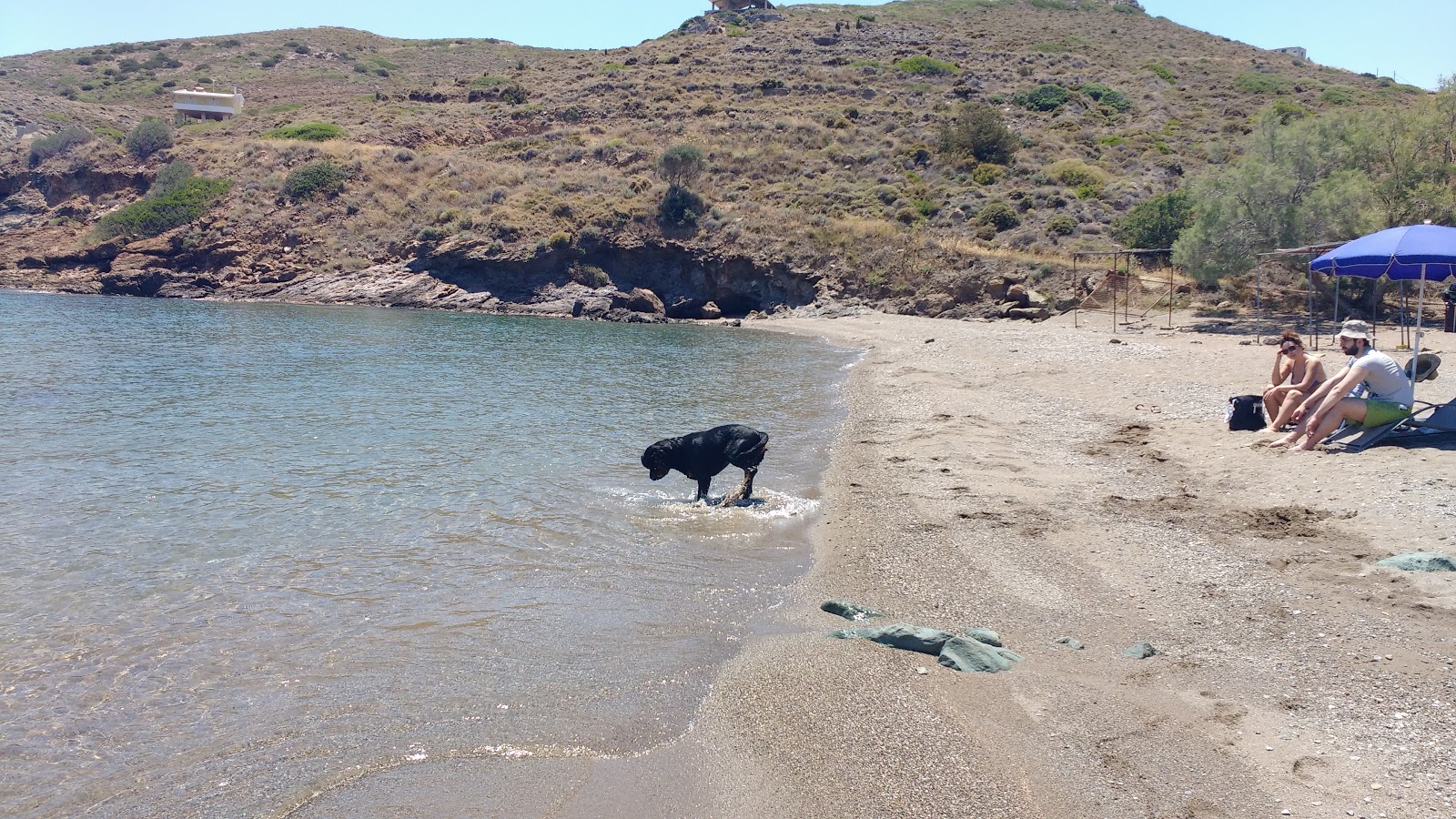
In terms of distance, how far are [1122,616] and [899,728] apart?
2.16m

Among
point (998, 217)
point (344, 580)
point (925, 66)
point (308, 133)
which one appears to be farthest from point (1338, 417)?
point (925, 66)

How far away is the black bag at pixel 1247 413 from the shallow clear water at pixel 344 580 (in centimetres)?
478

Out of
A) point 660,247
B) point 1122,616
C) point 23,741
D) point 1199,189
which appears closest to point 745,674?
point 1122,616

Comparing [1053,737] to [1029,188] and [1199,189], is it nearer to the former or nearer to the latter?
[1199,189]

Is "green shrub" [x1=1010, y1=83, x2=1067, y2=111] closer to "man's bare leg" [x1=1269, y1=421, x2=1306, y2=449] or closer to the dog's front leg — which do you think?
"man's bare leg" [x1=1269, y1=421, x2=1306, y2=449]

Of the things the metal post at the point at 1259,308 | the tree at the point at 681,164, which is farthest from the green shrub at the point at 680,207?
the metal post at the point at 1259,308

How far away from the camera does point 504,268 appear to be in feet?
144

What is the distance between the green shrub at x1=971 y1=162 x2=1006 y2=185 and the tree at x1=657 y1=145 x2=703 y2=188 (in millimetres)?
13928

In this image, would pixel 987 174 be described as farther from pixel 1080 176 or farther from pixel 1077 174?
pixel 1080 176

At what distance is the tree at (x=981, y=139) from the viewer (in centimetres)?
4872

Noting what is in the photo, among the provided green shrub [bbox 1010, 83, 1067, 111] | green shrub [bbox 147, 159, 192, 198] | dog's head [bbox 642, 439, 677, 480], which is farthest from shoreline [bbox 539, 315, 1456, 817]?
green shrub [bbox 1010, 83, 1067, 111]

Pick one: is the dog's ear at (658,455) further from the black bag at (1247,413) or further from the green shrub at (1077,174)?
the green shrub at (1077,174)

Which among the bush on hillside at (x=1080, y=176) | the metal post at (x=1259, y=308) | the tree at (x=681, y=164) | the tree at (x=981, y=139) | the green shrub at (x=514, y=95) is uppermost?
the green shrub at (x=514, y=95)

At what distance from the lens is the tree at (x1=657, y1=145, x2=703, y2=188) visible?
159 feet
